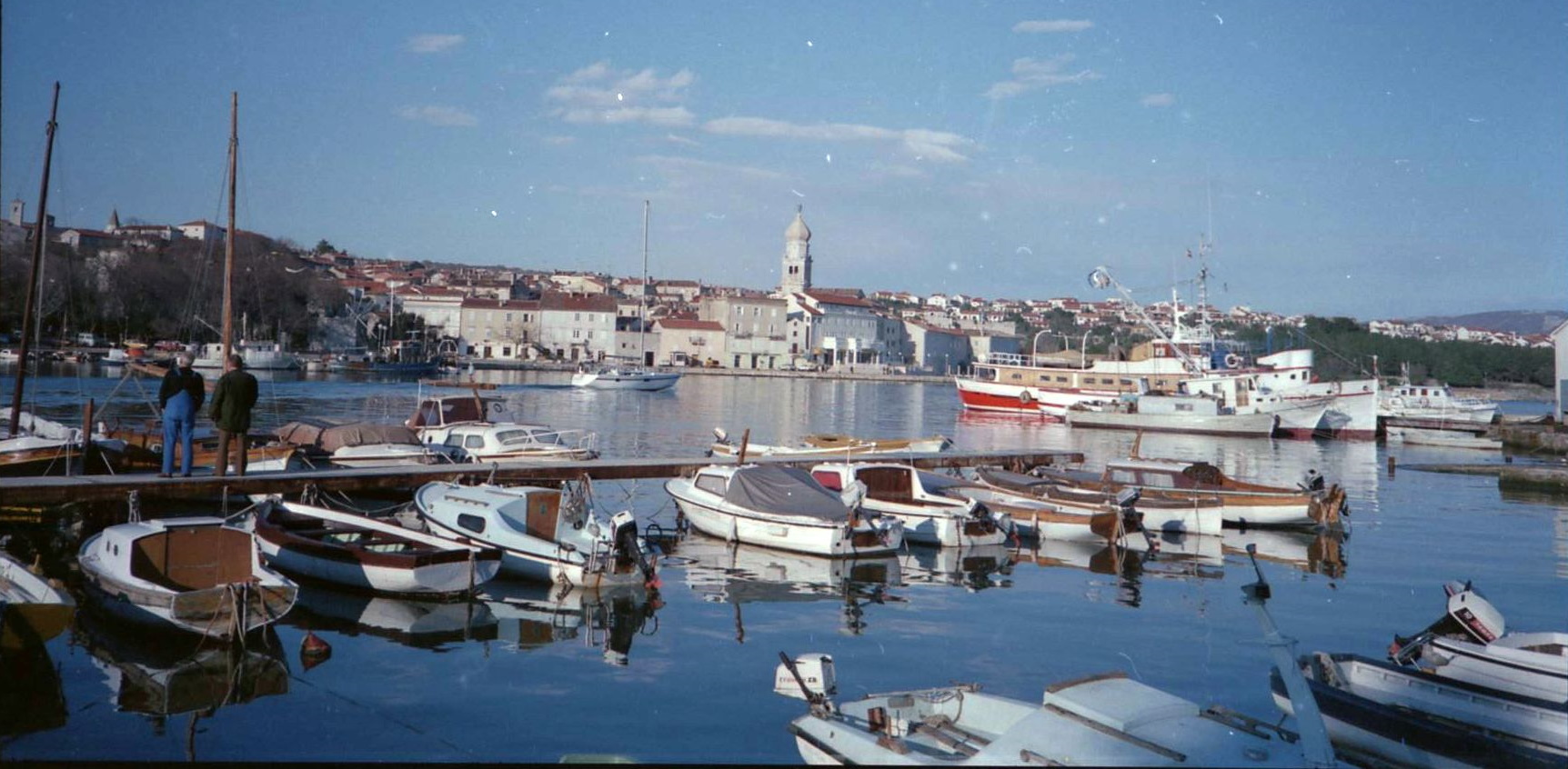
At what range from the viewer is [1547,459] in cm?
3794

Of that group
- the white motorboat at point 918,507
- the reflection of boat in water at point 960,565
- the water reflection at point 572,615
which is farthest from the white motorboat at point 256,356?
the water reflection at point 572,615

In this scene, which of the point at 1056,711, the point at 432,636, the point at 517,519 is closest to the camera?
the point at 1056,711

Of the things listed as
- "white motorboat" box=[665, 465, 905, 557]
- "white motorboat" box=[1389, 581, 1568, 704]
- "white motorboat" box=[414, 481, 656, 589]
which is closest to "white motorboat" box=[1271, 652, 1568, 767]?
"white motorboat" box=[1389, 581, 1568, 704]

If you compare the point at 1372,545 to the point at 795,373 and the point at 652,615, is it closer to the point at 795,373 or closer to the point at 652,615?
the point at 652,615

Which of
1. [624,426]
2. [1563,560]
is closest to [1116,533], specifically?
[1563,560]

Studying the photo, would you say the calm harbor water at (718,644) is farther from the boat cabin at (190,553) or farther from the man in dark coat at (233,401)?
the man in dark coat at (233,401)

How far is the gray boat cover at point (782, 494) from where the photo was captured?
17062 mm

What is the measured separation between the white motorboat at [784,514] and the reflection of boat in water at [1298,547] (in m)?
5.94

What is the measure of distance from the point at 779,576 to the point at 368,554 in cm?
557

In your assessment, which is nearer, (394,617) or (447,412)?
(394,617)

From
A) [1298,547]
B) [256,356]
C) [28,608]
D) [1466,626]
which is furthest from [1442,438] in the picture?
[256,356]

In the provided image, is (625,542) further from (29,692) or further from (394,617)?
(29,692)

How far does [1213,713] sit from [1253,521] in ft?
50.7

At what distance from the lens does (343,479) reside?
17.3m
